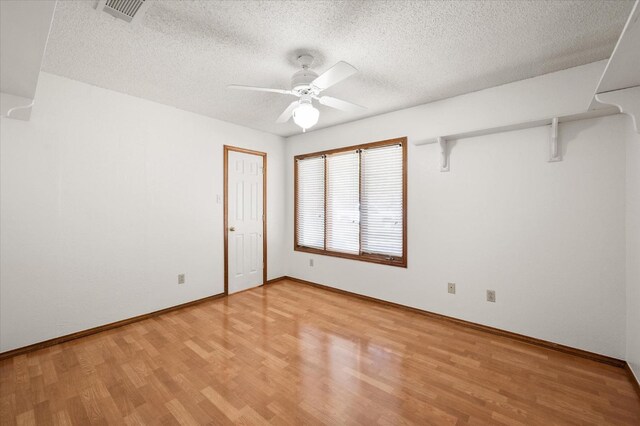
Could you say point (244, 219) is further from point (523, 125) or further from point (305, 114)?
point (523, 125)

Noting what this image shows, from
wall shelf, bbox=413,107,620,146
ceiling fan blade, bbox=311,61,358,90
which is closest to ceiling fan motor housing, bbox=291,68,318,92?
ceiling fan blade, bbox=311,61,358,90

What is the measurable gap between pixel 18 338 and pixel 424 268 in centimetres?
414

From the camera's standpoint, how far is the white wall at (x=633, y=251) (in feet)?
6.67

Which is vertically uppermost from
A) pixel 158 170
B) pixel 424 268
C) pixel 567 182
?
pixel 158 170

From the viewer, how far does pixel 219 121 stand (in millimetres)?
4000

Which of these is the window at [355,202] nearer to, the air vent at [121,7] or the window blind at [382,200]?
the window blind at [382,200]

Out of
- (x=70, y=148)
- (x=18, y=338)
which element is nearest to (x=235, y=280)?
(x=18, y=338)

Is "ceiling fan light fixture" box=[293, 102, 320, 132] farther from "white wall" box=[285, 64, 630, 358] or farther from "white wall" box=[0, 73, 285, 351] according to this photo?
"white wall" box=[0, 73, 285, 351]

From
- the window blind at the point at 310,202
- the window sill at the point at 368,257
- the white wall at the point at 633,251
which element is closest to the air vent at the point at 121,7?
the window blind at the point at 310,202

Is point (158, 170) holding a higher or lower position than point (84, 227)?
higher

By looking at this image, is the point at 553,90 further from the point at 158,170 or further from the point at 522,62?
the point at 158,170

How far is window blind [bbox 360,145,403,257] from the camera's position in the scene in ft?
11.8

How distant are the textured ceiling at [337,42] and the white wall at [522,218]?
1.23ft

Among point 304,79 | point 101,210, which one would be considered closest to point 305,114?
point 304,79
